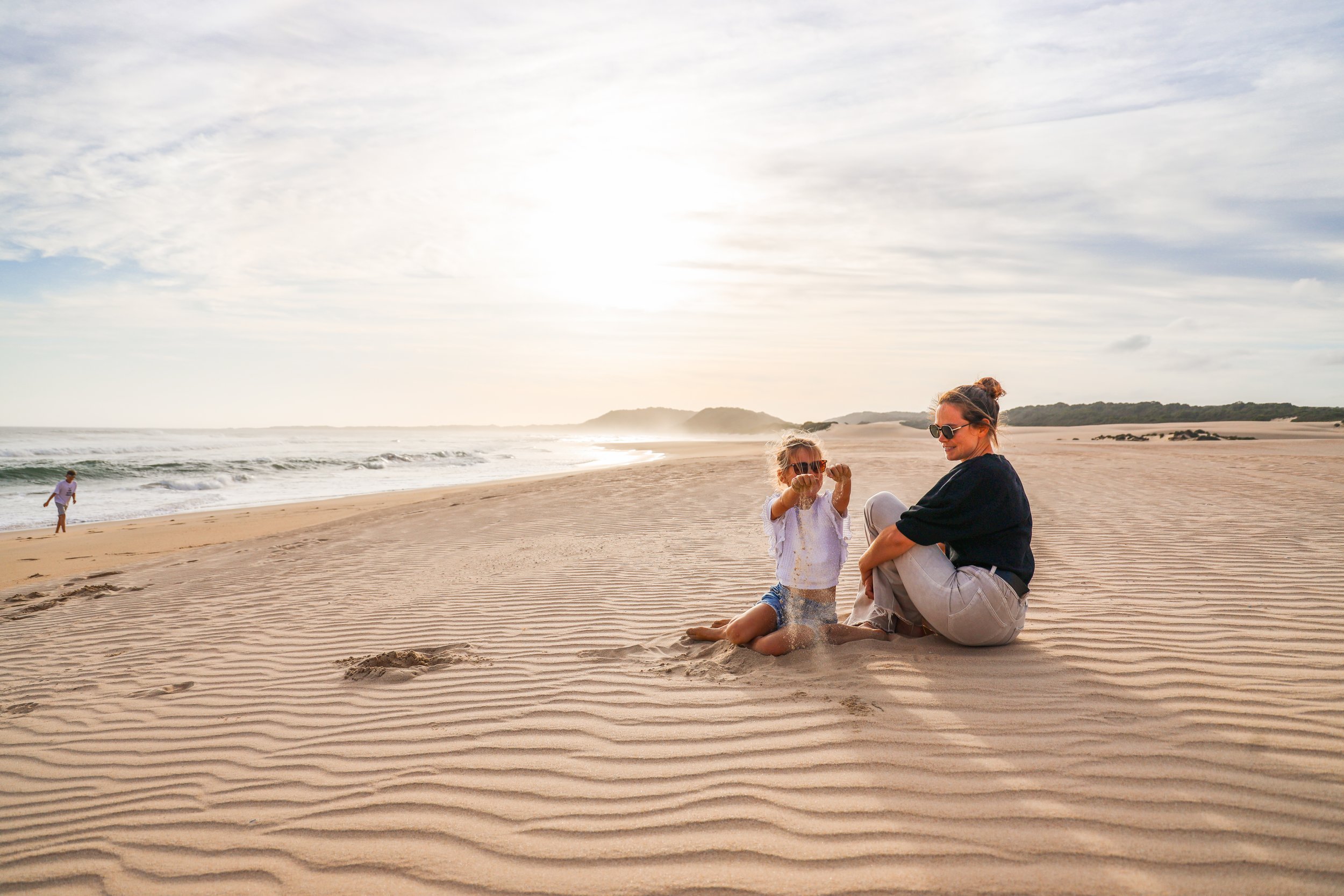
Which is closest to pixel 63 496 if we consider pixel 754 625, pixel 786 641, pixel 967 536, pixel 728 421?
pixel 754 625

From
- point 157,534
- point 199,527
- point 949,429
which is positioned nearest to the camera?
point 949,429

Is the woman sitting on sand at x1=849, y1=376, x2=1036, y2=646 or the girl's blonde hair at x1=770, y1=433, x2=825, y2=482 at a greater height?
the girl's blonde hair at x1=770, y1=433, x2=825, y2=482

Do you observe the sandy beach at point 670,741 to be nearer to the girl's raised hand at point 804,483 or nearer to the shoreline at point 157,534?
the girl's raised hand at point 804,483

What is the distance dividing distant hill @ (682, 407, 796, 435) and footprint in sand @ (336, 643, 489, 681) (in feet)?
372

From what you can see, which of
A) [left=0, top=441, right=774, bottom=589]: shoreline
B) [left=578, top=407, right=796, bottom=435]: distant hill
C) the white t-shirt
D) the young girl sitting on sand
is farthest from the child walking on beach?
[left=578, top=407, right=796, bottom=435]: distant hill

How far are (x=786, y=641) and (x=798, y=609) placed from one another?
8.2 inches

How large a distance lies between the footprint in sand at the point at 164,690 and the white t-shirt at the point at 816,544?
12.9ft

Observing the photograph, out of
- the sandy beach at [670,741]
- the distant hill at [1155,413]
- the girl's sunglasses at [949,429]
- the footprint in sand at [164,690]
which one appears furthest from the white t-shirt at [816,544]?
the distant hill at [1155,413]

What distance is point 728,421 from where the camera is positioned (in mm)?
137750

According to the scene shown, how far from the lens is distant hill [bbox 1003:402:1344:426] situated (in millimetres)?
44594

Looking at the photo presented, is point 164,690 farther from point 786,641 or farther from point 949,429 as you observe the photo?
point 949,429

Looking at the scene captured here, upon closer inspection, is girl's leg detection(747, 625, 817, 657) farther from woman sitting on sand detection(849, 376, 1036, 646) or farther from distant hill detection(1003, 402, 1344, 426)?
distant hill detection(1003, 402, 1344, 426)

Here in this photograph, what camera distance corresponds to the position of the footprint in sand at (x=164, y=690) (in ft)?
15.4

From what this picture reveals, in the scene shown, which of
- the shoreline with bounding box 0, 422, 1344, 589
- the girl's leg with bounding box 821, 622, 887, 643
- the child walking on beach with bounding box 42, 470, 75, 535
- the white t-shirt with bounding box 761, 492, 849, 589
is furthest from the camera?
the child walking on beach with bounding box 42, 470, 75, 535
